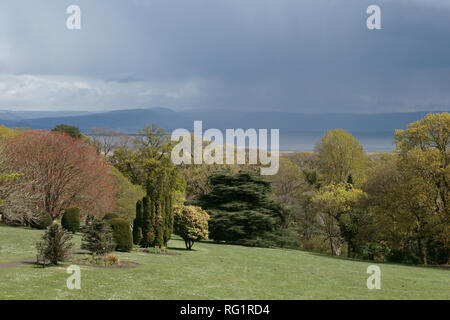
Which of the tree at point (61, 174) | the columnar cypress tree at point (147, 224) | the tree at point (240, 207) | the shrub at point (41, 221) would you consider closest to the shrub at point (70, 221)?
the shrub at point (41, 221)

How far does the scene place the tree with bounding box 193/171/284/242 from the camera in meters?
39.9

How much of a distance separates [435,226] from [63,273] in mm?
26944

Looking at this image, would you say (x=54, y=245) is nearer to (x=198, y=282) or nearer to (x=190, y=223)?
(x=198, y=282)

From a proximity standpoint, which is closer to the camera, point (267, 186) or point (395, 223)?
point (395, 223)

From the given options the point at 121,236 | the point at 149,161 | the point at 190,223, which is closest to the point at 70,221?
the point at 190,223

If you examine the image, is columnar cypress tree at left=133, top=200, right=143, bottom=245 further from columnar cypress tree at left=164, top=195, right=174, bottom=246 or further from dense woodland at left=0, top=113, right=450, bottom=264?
columnar cypress tree at left=164, top=195, right=174, bottom=246

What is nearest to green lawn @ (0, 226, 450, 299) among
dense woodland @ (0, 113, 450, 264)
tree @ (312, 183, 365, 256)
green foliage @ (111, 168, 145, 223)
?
dense woodland @ (0, 113, 450, 264)

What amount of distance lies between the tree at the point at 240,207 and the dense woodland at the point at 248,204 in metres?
0.10

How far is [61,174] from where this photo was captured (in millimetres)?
41531

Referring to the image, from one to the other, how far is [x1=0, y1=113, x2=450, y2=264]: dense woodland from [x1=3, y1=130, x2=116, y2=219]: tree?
0.10 m

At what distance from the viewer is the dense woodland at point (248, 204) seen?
2908cm
